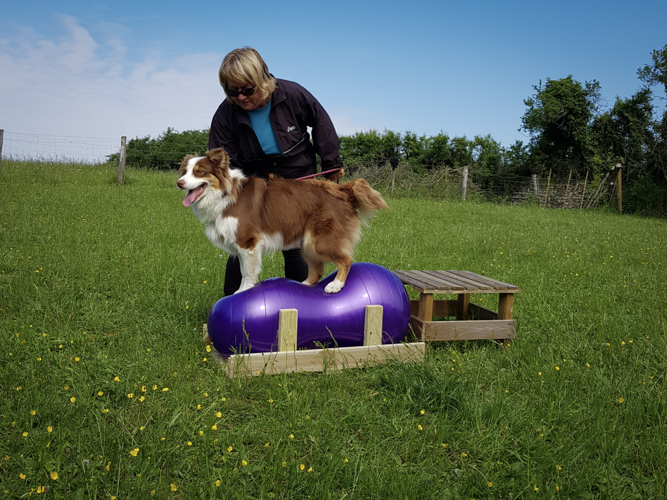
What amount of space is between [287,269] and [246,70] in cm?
189

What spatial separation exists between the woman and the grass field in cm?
149

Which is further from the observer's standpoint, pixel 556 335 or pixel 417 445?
pixel 556 335

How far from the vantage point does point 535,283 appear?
620cm

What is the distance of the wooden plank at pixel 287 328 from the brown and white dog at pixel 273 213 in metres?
0.42

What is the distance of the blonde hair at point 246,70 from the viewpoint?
3.48 meters

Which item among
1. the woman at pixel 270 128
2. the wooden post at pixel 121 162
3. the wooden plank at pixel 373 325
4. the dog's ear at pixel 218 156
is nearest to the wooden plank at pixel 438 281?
the wooden plank at pixel 373 325

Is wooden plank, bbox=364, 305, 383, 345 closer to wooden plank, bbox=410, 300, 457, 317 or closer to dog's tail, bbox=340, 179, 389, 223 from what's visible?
dog's tail, bbox=340, 179, 389, 223

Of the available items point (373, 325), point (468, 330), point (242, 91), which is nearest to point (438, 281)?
point (468, 330)

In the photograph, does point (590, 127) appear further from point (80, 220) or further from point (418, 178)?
point (80, 220)

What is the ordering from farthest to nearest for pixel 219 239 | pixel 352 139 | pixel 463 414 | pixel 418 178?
pixel 352 139
pixel 418 178
pixel 219 239
pixel 463 414

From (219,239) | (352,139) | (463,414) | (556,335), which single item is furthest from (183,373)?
(352,139)

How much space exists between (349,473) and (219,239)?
7.36 feet

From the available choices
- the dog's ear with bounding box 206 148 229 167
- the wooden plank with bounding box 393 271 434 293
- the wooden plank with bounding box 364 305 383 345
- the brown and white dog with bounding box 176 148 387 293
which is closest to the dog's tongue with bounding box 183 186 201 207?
the brown and white dog with bounding box 176 148 387 293

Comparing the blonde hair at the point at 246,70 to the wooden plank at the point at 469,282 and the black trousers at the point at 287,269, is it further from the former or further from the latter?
the wooden plank at the point at 469,282
